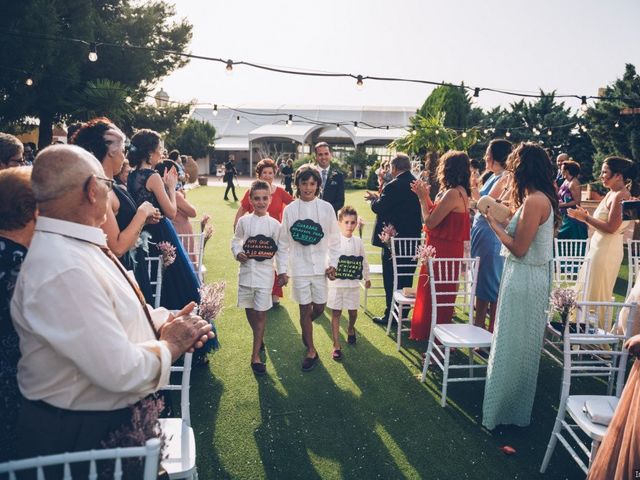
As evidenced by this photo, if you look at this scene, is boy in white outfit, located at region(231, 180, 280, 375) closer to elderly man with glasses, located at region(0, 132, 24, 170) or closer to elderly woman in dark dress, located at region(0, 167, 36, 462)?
elderly man with glasses, located at region(0, 132, 24, 170)

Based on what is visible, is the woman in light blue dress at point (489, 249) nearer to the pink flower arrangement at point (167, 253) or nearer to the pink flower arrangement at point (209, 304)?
the pink flower arrangement at point (167, 253)

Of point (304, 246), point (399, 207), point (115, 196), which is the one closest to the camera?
point (115, 196)

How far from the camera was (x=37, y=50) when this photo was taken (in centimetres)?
1120

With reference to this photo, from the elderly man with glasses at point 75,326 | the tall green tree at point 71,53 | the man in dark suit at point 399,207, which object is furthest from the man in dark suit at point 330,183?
the tall green tree at point 71,53

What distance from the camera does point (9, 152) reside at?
125 inches

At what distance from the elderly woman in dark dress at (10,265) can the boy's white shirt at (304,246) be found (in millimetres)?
2442

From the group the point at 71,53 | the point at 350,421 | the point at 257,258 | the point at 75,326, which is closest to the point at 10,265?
the point at 75,326

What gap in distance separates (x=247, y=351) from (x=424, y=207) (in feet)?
7.63

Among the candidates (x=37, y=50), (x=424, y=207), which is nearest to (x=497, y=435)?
(x=424, y=207)

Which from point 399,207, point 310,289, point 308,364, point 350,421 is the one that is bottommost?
point 350,421

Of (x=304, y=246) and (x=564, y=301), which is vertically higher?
(x=304, y=246)

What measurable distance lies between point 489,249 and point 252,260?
2.57 meters

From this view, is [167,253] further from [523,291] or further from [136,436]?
[523,291]

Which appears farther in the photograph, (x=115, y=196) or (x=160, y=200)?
(x=160, y=200)
